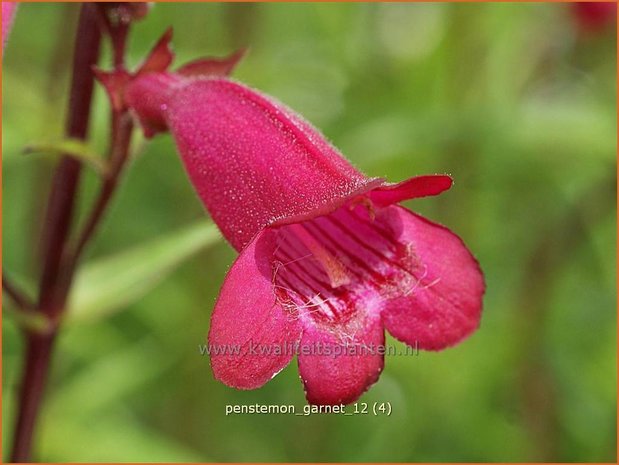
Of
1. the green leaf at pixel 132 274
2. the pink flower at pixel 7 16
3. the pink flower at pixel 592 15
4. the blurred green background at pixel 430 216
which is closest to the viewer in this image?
the pink flower at pixel 7 16

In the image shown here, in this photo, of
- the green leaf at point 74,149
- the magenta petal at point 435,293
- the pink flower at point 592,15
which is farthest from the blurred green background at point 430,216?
the magenta petal at point 435,293

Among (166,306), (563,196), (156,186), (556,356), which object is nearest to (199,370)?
(166,306)

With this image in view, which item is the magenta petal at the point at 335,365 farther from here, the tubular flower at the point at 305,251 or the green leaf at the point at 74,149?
the green leaf at the point at 74,149

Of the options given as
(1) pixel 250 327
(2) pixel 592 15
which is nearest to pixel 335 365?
(1) pixel 250 327

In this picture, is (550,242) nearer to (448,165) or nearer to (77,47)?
(448,165)

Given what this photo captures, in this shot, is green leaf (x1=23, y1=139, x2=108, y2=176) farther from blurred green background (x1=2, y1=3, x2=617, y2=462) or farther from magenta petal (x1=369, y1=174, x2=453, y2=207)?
blurred green background (x1=2, y1=3, x2=617, y2=462)

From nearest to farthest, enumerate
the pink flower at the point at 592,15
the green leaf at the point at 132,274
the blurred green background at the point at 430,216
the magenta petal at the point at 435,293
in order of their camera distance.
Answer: the magenta petal at the point at 435,293
the green leaf at the point at 132,274
the blurred green background at the point at 430,216
the pink flower at the point at 592,15
